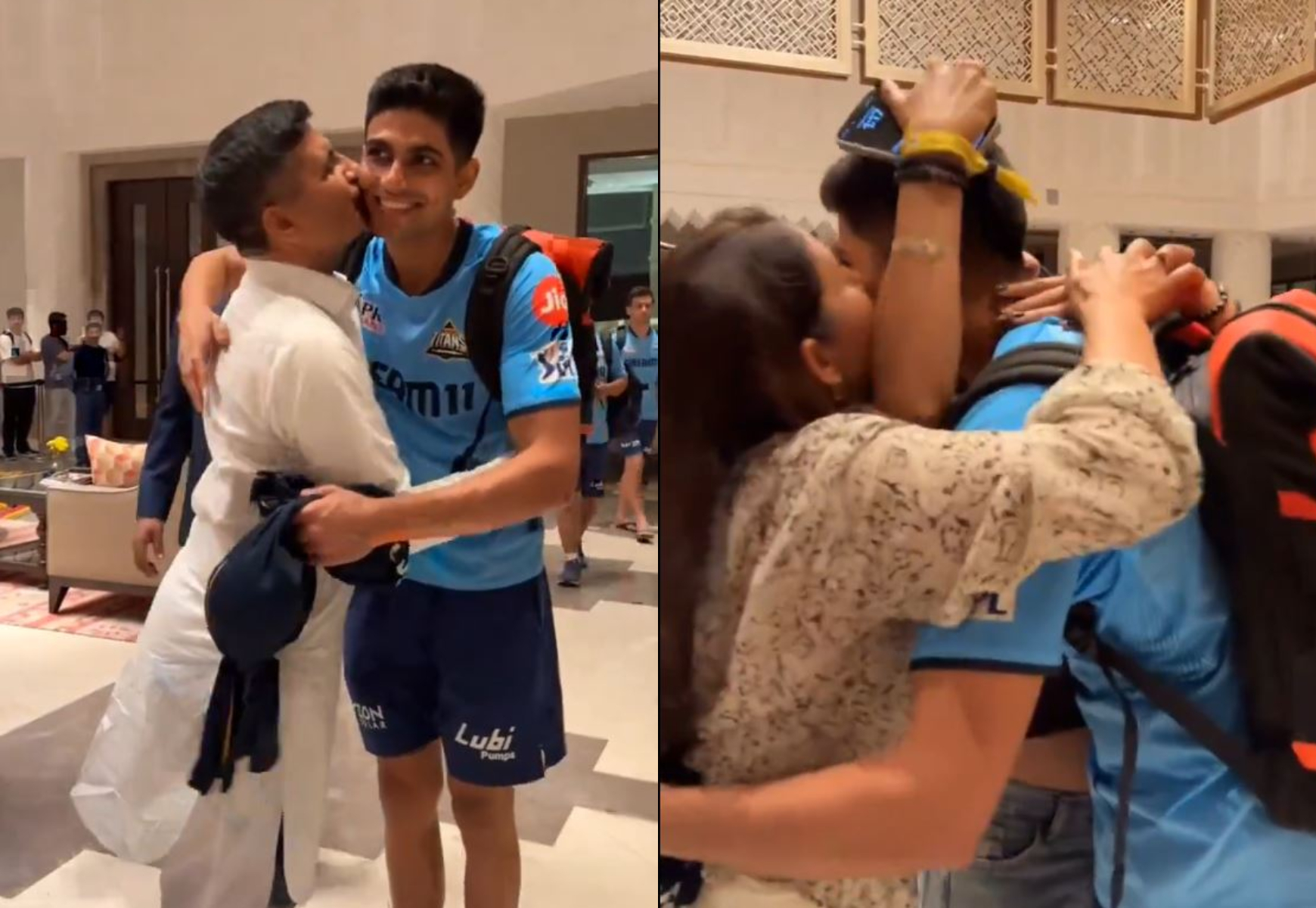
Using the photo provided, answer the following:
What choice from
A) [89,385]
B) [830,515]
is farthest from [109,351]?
[830,515]

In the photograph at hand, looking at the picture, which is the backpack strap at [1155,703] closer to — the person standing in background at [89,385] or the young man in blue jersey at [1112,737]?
the young man in blue jersey at [1112,737]

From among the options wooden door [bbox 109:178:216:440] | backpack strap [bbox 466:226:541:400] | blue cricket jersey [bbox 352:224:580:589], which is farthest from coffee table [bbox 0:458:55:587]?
backpack strap [bbox 466:226:541:400]

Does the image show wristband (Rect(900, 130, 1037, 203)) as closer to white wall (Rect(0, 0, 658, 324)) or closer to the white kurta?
white wall (Rect(0, 0, 658, 324))

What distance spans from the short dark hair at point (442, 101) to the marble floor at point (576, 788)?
0.30 m

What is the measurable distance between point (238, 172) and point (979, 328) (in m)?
0.55

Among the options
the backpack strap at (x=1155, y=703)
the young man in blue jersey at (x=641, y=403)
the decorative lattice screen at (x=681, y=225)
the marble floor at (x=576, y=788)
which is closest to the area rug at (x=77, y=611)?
the marble floor at (x=576, y=788)

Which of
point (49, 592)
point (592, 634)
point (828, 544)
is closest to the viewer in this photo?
point (828, 544)

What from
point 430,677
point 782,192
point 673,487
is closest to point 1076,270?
point 782,192

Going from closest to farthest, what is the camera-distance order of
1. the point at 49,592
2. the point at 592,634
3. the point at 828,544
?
1. the point at 828,544
2. the point at 592,634
3. the point at 49,592

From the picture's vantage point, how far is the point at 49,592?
3.00ft

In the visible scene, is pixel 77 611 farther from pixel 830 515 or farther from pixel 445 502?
pixel 830 515

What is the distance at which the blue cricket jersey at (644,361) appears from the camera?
0.69 m

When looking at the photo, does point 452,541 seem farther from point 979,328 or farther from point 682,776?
point 979,328

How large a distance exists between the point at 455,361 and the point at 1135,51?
1.97 ft
